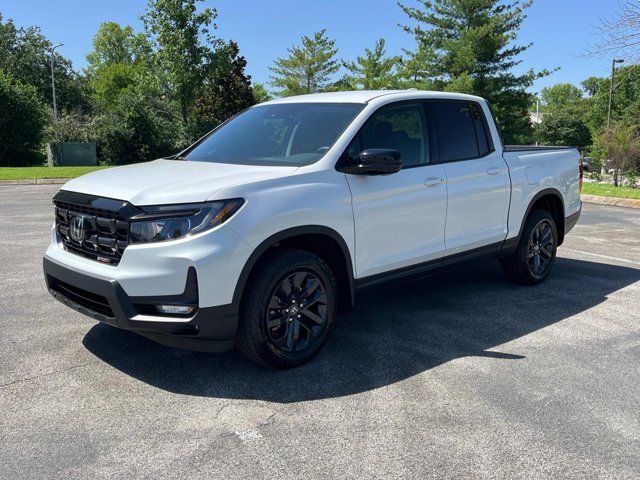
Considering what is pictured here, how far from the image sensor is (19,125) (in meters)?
34.8

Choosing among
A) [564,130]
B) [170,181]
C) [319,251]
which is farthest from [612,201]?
[564,130]

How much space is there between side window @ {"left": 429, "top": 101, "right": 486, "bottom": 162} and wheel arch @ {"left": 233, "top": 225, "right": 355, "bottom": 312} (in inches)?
56.3

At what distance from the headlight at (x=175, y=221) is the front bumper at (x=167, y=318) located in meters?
0.26

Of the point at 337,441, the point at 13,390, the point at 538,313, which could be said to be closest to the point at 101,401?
the point at 13,390

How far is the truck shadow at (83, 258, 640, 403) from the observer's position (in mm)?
3875

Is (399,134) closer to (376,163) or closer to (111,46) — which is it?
(376,163)

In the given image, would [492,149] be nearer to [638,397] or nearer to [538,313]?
[538,313]

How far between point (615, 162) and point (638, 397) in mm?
22683

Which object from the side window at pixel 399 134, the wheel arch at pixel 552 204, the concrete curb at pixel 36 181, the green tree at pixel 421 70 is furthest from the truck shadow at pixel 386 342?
the green tree at pixel 421 70

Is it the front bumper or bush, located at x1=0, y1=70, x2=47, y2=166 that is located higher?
bush, located at x1=0, y1=70, x2=47, y2=166

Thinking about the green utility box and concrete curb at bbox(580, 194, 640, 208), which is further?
the green utility box

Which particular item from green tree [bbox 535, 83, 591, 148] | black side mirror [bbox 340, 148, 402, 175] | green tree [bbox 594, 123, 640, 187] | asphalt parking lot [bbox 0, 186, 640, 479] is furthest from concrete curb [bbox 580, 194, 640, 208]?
green tree [bbox 535, 83, 591, 148]

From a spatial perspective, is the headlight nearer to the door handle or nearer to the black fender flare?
the door handle

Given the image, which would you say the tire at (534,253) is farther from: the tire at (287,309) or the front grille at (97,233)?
the front grille at (97,233)
